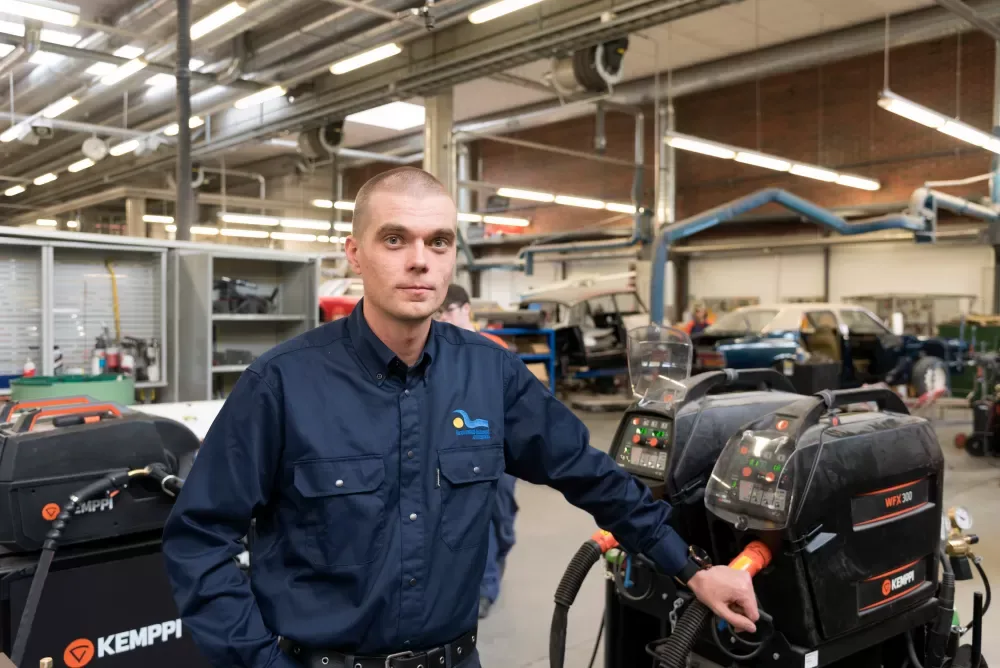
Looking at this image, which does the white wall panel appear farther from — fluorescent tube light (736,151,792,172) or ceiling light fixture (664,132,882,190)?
fluorescent tube light (736,151,792,172)

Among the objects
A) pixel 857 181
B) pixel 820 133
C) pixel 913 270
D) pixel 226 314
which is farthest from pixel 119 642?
pixel 820 133

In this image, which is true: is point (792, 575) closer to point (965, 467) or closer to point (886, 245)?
point (965, 467)

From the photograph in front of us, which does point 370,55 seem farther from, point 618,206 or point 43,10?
point 618,206

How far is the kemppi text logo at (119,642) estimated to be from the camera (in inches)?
84.7

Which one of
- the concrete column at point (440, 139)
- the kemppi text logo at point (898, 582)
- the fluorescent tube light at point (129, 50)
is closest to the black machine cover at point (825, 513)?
the kemppi text logo at point (898, 582)

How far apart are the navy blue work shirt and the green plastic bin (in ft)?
7.35

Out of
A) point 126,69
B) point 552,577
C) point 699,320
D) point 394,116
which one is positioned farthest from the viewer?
point 394,116

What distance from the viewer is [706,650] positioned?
178 centimetres

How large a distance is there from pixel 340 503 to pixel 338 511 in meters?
0.01

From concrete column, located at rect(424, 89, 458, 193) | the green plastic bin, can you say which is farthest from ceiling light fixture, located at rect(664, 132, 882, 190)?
the green plastic bin

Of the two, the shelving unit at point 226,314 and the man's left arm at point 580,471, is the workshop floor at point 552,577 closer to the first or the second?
the man's left arm at point 580,471

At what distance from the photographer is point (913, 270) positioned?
14.3 meters

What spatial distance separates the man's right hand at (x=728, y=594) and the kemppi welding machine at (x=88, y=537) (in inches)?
56.8

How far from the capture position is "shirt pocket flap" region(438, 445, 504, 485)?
1445 mm
